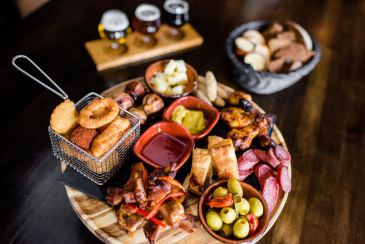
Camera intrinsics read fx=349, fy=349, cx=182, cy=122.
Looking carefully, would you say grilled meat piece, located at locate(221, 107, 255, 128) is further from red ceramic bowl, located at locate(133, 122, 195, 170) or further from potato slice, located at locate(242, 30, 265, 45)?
potato slice, located at locate(242, 30, 265, 45)

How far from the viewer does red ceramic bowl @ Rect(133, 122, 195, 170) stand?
191 cm

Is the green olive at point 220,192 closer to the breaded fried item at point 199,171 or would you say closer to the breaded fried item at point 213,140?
the breaded fried item at point 199,171

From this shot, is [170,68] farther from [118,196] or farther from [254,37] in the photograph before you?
[118,196]

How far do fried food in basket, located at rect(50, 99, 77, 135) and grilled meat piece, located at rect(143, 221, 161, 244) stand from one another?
2.10 feet

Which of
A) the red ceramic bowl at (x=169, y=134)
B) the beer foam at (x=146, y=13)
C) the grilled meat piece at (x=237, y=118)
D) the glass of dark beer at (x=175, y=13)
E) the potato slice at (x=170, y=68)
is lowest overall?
the grilled meat piece at (x=237, y=118)

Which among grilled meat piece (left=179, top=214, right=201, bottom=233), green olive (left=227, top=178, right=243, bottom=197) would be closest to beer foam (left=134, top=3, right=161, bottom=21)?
green olive (left=227, top=178, right=243, bottom=197)

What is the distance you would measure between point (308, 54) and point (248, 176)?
1146 millimetres

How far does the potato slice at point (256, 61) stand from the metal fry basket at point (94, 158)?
3.57ft

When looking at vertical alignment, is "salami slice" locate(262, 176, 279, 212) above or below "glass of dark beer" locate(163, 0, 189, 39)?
below

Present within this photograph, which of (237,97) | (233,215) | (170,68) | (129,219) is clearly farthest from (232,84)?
(129,219)

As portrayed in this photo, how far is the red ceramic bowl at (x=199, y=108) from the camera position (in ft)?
7.06

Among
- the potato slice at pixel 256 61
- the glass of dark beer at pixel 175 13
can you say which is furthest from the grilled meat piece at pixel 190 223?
the glass of dark beer at pixel 175 13

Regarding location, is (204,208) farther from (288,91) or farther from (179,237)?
(288,91)

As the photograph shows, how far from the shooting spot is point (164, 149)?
6.65ft
